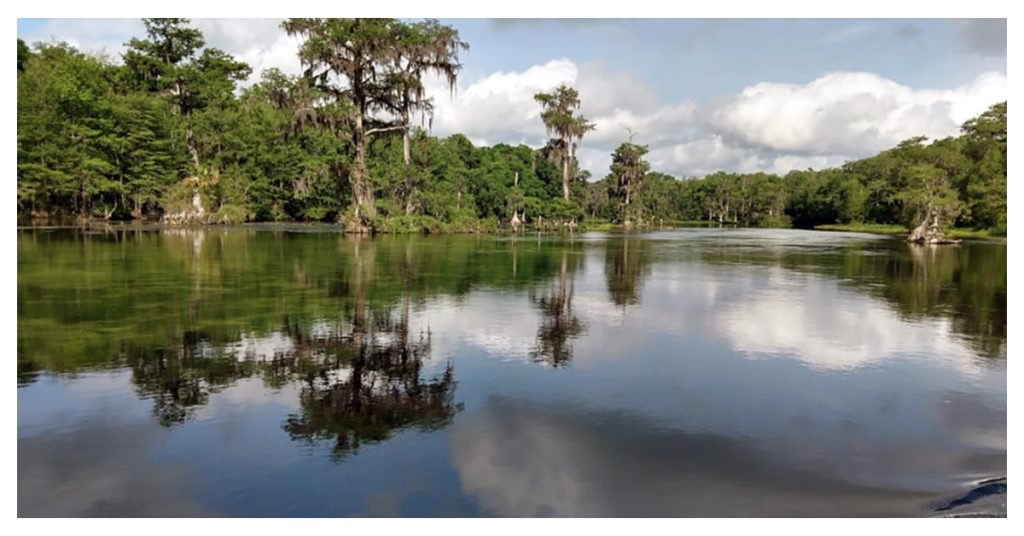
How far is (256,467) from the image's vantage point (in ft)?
20.4

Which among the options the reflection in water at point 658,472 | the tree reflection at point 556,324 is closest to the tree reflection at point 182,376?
the reflection in water at point 658,472

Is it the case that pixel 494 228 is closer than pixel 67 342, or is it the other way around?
pixel 67 342

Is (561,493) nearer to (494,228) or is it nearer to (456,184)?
(494,228)

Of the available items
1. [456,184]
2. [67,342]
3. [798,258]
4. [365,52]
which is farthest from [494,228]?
[67,342]

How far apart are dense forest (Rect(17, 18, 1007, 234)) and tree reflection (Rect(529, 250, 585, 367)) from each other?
29129 millimetres

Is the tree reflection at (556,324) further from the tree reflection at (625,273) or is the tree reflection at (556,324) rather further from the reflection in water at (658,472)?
the reflection in water at (658,472)

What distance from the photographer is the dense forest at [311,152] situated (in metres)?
43.9

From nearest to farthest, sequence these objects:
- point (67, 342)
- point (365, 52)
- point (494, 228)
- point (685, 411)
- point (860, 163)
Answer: point (685, 411), point (67, 342), point (365, 52), point (494, 228), point (860, 163)

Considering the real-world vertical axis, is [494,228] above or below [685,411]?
above

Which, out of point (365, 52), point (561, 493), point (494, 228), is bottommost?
point (561, 493)

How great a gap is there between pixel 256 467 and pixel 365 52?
39848 mm

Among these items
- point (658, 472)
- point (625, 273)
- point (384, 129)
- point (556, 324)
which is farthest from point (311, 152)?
point (658, 472)

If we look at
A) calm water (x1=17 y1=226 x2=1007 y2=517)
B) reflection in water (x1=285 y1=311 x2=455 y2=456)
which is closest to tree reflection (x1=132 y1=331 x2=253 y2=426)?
calm water (x1=17 y1=226 x2=1007 y2=517)

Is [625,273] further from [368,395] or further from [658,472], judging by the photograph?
[658,472]
